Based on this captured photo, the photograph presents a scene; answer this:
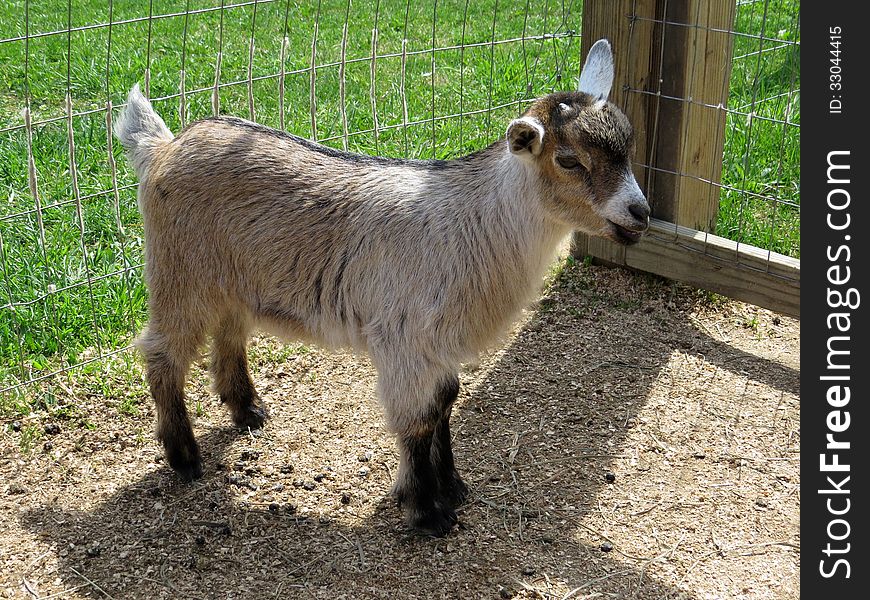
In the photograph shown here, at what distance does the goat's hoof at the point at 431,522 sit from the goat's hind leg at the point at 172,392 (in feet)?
3.12

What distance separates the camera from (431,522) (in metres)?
3.51

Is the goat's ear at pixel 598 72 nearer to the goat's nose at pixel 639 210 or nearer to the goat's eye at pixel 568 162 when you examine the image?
the goat's eye at pixel 568 162

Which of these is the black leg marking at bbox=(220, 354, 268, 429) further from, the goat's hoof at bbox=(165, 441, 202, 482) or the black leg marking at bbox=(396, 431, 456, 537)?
the black leg marking at bbox=(396, 431, 456, 537)

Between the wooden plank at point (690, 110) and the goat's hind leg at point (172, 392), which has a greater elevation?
the wooden plank at point (690, 110)

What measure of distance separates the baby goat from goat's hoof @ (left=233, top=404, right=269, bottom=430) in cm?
32

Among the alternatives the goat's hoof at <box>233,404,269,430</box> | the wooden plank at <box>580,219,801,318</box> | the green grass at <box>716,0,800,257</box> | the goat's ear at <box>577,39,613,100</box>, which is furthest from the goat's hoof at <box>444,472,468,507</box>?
the green grass at <box>716,0,800,257</box>

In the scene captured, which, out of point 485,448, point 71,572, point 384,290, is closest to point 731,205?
point 485,448

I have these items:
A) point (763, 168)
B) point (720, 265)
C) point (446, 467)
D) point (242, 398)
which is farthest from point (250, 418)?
point (763, 168)

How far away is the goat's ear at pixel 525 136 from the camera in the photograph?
9.96ft

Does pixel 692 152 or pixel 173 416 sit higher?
pixel 692 152

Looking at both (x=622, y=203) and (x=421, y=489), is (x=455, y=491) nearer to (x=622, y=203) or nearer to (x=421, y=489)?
(x=421, y=489)

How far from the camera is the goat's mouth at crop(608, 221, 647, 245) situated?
3.18 meters

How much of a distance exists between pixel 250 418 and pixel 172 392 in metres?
0.45

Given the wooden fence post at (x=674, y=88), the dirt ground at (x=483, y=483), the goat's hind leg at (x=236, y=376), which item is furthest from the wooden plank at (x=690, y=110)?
the goat's hind leg at (x=236, y=376)
